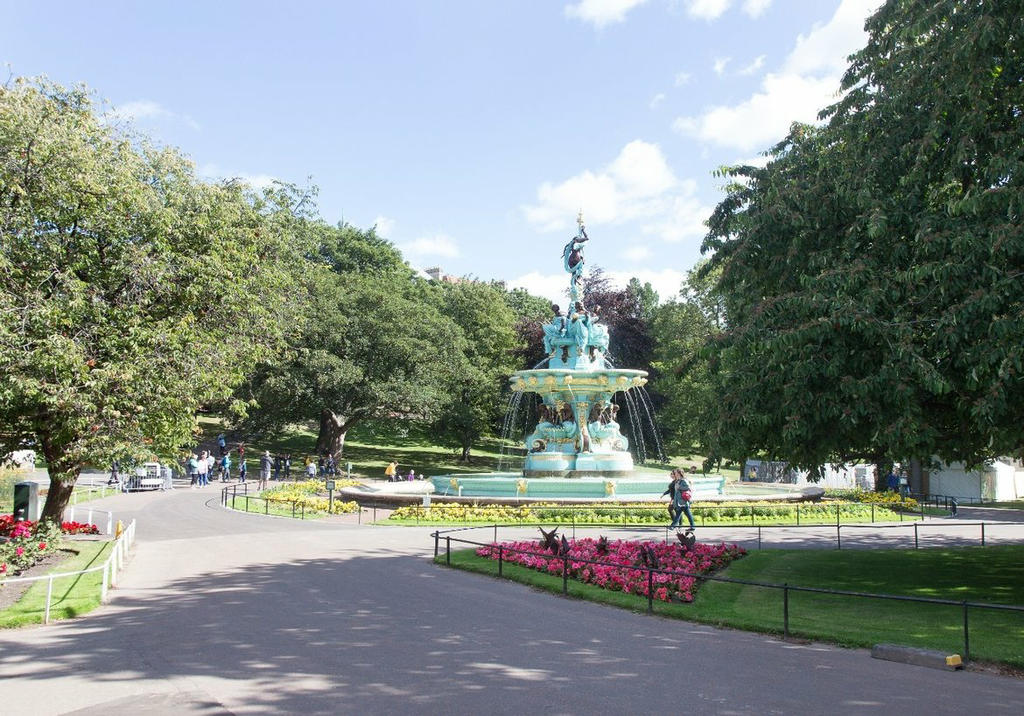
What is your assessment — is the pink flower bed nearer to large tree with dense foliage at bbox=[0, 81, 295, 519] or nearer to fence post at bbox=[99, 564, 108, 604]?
fence post at bbox=[99, 564, 108, 604]

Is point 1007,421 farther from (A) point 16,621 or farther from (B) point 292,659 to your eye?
(A) point 16,621

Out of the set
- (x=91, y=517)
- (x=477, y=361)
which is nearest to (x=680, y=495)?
(x=91, y=517)

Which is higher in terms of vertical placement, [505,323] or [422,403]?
[505,323]

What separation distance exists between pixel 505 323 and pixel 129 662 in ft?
170

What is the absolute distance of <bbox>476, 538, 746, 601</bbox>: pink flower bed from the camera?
37.1 feet

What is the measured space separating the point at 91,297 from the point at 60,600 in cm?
644

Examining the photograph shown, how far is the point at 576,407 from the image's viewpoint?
2944 cm

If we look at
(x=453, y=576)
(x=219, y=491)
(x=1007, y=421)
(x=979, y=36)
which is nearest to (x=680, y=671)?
(x=1007, y=421)

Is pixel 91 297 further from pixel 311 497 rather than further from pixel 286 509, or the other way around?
pixel 311 497

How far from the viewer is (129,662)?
7859 mm

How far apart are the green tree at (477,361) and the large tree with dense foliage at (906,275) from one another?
121 feet

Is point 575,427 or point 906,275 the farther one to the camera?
point 575,427

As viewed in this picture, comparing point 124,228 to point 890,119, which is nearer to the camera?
point 890,119

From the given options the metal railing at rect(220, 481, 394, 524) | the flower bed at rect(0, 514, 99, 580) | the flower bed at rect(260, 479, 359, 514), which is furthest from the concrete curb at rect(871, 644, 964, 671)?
the flower bed at rect(260, 479, 359, 514)
